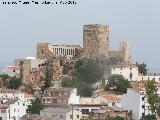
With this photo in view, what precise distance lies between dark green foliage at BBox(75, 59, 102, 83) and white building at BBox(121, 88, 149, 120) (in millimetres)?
6994

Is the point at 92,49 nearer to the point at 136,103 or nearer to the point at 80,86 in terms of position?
the point at 80,86

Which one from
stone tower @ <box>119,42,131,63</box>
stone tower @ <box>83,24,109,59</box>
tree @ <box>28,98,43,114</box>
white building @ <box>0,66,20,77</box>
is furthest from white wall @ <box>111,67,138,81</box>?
tree @ <box>28,98,43,114</box>

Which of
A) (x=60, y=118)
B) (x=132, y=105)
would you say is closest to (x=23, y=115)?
(x=60, y=118)

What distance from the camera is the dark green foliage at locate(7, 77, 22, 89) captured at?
61.3 metres

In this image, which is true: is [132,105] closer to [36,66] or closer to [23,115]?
[23,115]

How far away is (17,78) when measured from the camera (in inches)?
2440

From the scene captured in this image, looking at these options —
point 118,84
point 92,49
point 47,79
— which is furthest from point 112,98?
point 92,49

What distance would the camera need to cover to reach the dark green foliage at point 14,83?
61281 mm

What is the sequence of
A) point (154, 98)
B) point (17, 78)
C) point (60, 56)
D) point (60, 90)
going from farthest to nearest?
1. point (60, 56)
2. point (17, 78)
3. point (60, 90)
4. point (154, 98)

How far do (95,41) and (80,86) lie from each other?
831cm

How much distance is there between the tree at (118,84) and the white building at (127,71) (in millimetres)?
3566

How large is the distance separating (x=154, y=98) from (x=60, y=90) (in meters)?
7.72

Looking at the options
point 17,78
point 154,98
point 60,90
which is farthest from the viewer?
point 17,78

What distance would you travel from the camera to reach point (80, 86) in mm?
59906
